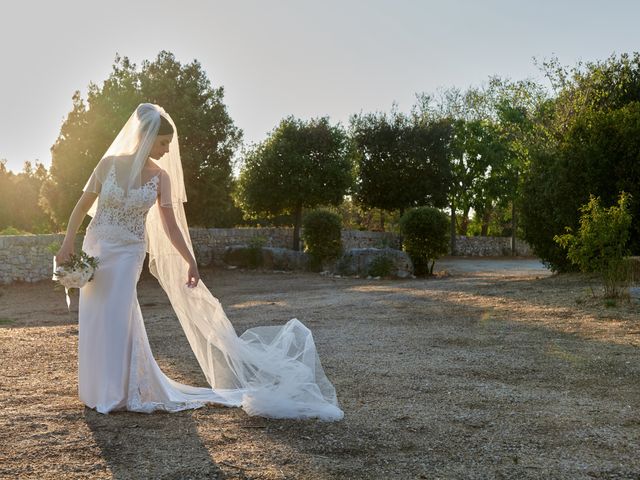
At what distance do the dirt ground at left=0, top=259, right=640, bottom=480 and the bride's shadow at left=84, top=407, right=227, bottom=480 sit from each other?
12 mm

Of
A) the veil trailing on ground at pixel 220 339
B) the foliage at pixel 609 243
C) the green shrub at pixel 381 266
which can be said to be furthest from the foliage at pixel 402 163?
the veil trailing on ground at pixel 220 339

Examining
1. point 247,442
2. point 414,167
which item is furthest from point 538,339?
point 414,167

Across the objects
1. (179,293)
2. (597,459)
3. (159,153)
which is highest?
(159,153)

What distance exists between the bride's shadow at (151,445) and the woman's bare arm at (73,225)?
1121 millimetres

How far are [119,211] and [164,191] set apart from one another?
363 mm

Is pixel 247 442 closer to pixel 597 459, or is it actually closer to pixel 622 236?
pixel 597 459

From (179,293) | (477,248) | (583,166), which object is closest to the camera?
(179,293)

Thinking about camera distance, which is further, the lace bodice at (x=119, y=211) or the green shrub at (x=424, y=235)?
the green shrub at (x=424, y=235)

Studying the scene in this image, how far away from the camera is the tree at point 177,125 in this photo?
81.0 ft

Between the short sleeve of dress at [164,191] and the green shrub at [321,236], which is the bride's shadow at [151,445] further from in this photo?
the green shrub at [321,236]

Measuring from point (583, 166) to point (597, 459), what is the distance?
11810 mm

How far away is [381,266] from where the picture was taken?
2078 cm

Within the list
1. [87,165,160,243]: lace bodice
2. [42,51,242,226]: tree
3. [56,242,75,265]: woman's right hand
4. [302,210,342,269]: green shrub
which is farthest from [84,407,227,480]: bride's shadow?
[42,51,242,226]: tree

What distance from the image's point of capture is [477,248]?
39938 millimetres
